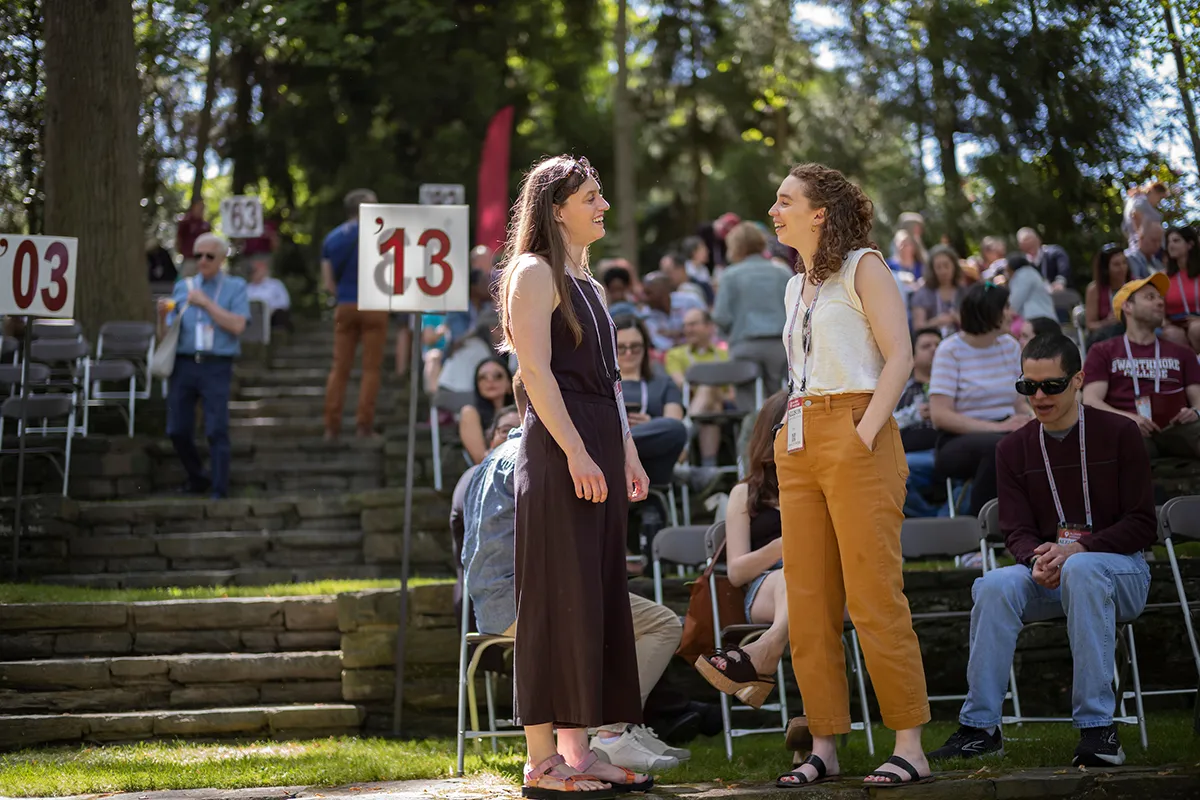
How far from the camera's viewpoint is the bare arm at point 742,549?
19.1 feet

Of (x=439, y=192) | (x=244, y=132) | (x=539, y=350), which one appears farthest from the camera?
(x=244, y=132)

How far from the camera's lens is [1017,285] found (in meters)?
11.7

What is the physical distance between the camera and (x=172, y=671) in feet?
23.0

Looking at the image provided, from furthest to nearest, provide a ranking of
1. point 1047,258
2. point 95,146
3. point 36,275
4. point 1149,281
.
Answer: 1. point 1047,258
2. point 95,146
3. point 36,275
4. point 1149,281

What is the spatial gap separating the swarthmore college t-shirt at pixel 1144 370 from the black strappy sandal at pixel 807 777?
4.02m

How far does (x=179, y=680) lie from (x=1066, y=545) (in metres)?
4.16

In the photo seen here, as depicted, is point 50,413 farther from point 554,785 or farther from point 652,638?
point 554,785

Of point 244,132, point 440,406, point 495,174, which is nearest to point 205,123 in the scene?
point 244,132

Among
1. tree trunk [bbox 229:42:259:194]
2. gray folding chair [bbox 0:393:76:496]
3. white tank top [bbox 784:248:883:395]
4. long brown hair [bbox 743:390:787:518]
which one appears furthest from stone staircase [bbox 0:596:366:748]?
tree trunk [bbox 229:42:259:194]

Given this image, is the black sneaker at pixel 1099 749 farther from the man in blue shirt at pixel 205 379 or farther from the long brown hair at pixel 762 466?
the man in blue shirt at pixel 205 379

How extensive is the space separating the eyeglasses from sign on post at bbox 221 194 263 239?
1195 centimetres

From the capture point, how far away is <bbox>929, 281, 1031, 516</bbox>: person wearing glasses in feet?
25.4

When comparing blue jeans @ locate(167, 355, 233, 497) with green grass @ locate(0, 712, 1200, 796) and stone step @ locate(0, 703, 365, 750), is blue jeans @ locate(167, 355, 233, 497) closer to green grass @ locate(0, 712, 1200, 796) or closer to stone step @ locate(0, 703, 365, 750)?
stone step @ locate(0, 703, 365, 750)

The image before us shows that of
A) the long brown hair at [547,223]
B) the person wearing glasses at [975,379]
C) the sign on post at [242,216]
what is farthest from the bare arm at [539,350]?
the sign on post at [242,216]
